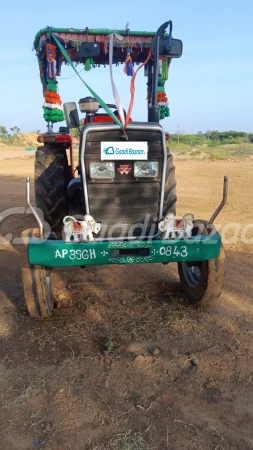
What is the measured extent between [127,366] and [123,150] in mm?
1780

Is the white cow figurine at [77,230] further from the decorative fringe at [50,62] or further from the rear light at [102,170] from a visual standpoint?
the decorative fringe at [50,62]

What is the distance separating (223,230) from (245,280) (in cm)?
227

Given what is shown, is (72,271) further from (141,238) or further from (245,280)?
(245,280)

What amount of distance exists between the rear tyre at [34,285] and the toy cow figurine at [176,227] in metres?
1.10

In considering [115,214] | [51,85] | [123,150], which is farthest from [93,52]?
[115,214]

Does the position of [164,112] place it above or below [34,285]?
above

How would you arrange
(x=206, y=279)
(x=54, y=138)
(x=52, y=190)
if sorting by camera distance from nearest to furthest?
(x=206, y=279), (x=52, y=190), (x=54, y=138)

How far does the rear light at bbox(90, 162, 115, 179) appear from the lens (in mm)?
3484

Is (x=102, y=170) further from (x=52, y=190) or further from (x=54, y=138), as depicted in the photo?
(x=54, y=138)

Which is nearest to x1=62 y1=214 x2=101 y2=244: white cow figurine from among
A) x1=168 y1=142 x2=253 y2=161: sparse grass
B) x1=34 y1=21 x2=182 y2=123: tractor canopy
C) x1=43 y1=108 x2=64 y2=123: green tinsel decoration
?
x1=34 y1=21 x2=182 y2=123: tractor canopy

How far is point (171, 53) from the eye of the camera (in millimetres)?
4598

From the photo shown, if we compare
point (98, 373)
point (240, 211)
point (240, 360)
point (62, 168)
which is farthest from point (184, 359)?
point (240, 211)

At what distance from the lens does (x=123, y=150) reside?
343 cm

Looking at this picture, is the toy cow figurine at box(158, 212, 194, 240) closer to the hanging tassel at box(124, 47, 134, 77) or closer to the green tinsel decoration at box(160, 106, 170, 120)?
the green tinsel decoration at box(160, 106, 170, 120)
